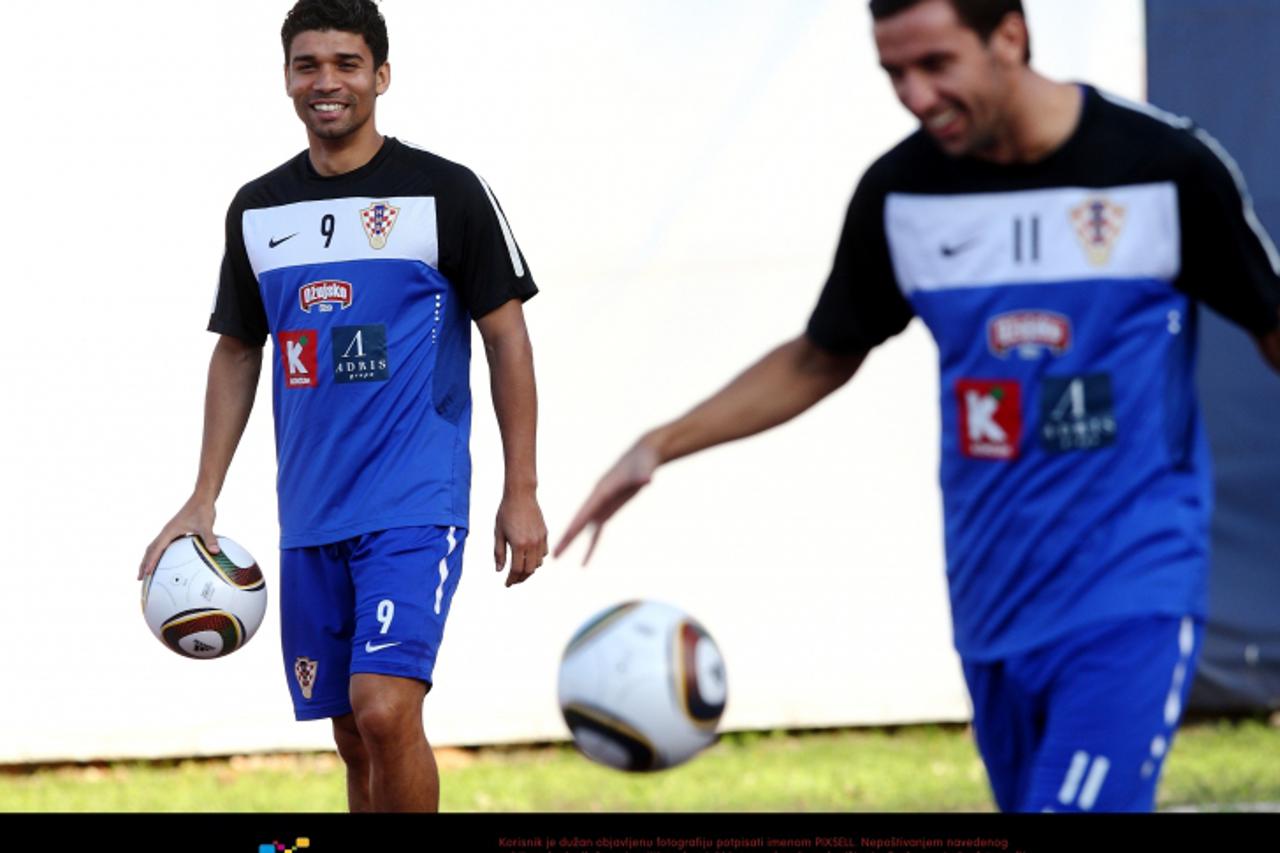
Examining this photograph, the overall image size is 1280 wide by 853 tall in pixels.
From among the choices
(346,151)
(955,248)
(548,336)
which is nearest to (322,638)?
(346,151)

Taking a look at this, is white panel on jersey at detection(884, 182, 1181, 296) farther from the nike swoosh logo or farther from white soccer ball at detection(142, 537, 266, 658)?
white soccer ball at detection(142, 537, 266, 658)

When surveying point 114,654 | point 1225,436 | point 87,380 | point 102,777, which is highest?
point 87,380

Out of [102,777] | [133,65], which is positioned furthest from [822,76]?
[102,777]

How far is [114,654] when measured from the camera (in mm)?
7977

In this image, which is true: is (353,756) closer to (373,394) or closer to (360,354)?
(373,394)

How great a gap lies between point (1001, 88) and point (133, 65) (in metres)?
5.53

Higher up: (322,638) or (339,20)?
(339,20)

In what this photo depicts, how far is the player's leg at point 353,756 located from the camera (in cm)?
520

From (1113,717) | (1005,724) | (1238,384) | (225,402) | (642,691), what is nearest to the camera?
(1113,717)

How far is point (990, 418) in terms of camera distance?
345 cm

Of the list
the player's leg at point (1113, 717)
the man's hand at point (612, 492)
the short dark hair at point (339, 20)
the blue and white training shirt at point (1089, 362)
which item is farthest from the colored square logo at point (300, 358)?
the player's leg at point (1113, 717)

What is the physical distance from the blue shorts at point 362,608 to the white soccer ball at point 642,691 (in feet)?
3.50

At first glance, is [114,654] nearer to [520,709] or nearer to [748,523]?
[520,709]

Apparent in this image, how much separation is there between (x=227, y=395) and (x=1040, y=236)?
278 centimetres
